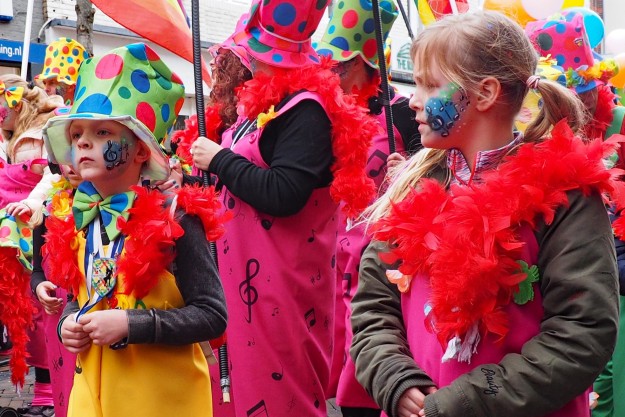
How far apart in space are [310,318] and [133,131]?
112cm

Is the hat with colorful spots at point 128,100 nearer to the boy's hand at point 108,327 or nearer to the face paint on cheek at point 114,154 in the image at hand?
the face paint on cheek at point 114,154

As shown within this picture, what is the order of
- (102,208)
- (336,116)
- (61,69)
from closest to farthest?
1. (102,208)
2. (336,116)
3. (61,69)

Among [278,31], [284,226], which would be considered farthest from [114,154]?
[278,31]

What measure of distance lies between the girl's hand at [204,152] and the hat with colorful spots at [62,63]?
408 centimetres

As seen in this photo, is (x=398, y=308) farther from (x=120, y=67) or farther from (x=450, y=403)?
(x=120, y=67)

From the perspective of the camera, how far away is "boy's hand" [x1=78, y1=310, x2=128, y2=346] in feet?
8.07

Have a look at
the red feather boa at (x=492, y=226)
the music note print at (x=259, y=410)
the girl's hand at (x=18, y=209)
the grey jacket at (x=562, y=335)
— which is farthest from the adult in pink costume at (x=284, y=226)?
the girl's hand at (x=18, y=209)

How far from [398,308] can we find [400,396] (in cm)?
29

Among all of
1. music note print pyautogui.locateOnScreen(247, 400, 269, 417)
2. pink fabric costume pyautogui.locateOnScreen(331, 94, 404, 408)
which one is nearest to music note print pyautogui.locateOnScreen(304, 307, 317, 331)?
music note print pyautogui.locateOnScreen(247, 400, 269, 417)

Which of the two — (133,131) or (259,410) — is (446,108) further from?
(259,410)

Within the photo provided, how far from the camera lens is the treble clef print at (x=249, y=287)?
3338mm

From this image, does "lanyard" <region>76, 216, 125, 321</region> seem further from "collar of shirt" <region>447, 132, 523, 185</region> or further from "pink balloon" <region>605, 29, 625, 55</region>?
"pink balloon" <region>605, 29, 625, 55</region>

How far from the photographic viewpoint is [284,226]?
3357mm

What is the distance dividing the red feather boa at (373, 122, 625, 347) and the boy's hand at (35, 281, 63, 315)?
196 cm
